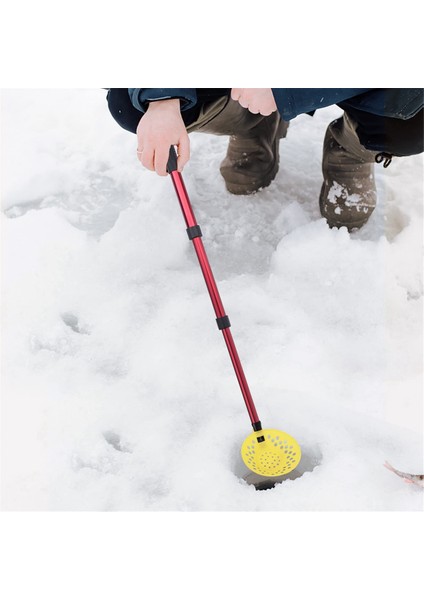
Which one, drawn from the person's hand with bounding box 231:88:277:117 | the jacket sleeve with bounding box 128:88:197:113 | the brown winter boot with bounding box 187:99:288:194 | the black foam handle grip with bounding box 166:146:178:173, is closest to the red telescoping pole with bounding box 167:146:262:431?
the black foam handle grip with bounding box 166:146:178:173

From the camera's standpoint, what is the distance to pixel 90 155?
1928mm

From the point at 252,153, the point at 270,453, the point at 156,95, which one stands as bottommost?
the point at 270,453

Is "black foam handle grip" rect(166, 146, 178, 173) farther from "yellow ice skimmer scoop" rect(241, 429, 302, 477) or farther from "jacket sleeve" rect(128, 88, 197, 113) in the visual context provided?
"yellow ice skimmer scoop" rect(241, 429, 302, 477)

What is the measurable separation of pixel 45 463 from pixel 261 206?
905 mm

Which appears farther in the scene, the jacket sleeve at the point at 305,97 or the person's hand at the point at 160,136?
the jacket sleeve at the point at 305,97

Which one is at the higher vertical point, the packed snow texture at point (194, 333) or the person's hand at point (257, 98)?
the person's hand at point (257, 98)

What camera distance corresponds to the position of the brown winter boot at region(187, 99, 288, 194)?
1.67 meters

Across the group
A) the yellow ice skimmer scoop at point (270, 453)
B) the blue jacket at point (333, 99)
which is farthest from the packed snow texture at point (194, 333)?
the blue jacket at point (333, 99)

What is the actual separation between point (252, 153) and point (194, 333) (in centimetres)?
58

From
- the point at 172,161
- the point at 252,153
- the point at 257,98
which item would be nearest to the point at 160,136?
the point at 172,161

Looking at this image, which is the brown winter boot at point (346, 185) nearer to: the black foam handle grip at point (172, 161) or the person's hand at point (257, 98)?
the person's hand at point (257, 98)

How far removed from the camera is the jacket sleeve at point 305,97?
1.29 metres

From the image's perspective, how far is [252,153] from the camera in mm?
1729

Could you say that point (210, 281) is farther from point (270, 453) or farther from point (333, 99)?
point (333, 99)
